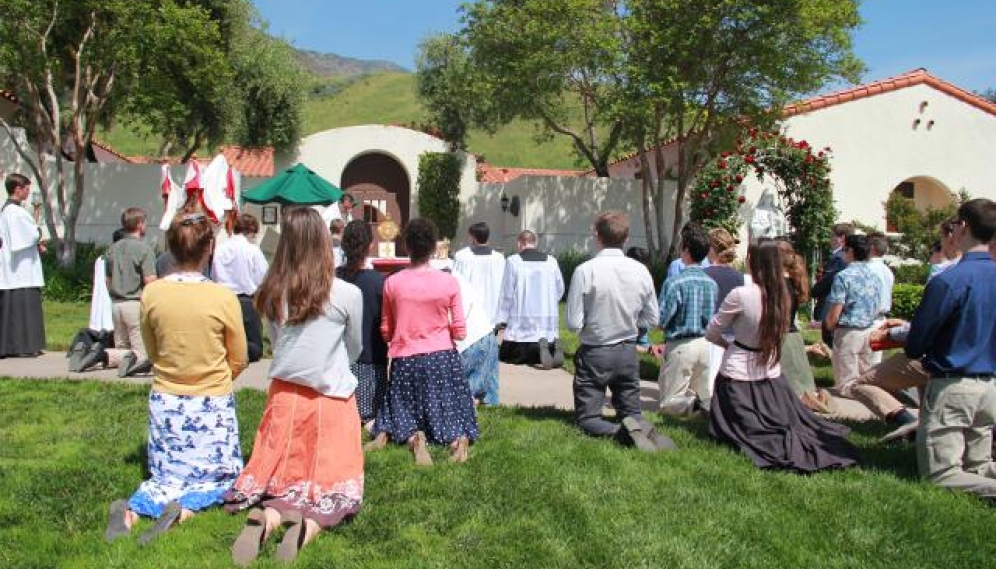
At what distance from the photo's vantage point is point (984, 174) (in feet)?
71.8

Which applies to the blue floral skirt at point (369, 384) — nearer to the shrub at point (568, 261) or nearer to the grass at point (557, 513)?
the grass at point (557, 513)

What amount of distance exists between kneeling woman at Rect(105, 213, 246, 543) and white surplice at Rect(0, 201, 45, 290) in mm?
6072

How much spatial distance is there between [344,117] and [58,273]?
72.5 m

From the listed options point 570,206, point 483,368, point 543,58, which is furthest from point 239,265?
point 570,206

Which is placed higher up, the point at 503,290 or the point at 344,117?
the point at 344,117

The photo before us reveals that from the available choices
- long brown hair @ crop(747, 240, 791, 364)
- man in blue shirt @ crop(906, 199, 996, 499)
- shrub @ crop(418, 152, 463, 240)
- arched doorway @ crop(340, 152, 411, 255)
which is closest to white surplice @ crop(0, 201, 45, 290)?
long brown hair @ crop(747, 240, 791, 364)

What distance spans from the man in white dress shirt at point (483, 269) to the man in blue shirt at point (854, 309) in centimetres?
442

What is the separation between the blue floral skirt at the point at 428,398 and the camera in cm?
575

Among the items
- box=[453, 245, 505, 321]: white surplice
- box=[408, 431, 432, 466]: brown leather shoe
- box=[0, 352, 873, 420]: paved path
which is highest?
box=[453, 245, 505, 321]: white surplice

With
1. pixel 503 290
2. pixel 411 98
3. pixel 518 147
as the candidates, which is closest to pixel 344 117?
pixel 411 98

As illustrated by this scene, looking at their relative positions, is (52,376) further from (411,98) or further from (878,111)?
(411,98)

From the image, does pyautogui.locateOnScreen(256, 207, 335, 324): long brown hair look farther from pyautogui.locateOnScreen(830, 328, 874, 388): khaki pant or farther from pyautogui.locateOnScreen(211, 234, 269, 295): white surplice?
pyautogui.locateOnScreen(830, 328, 874, 388): khaki pant

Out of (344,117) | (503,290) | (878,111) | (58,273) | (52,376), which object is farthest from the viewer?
(344,117)

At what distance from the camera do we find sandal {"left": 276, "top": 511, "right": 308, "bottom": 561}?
3912 millimetres
